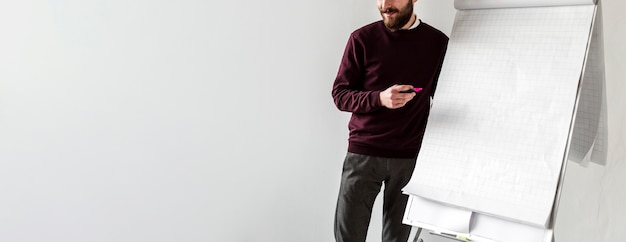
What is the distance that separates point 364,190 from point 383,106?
23 centimetres

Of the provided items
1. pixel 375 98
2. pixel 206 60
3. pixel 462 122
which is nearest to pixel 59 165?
pixel 206 60

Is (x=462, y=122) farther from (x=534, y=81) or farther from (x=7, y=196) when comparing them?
(x=7, y=196)

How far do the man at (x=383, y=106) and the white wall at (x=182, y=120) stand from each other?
385 mm

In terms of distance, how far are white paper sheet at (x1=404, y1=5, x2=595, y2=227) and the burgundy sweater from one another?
0.15m

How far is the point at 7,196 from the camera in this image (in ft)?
6.19

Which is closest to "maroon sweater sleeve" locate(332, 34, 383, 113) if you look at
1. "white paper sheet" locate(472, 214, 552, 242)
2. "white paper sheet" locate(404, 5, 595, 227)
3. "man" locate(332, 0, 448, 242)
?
"man" locate(332, 0, 448, 242)

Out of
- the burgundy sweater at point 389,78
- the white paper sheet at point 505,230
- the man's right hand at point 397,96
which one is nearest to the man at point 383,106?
the burgundy sweater at point 389,78

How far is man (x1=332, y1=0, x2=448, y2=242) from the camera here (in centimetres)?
174

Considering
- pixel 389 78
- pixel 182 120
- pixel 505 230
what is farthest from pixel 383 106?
pixel 182 120

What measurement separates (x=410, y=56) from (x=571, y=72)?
443 millimetres

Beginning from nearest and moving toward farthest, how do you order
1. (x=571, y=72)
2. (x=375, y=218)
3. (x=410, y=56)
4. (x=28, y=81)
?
(x=571, y=72) → (x=410, y=56) → (x=28, y=81) → (x=375, y=218)

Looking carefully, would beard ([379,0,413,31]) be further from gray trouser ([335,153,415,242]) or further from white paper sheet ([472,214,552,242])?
white paper sheet ([472,214,552,242])

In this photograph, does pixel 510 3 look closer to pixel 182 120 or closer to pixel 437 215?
pixel 437 215

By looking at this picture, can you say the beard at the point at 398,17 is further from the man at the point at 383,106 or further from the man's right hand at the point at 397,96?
the man's right hand at the point at 397,96
